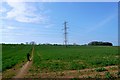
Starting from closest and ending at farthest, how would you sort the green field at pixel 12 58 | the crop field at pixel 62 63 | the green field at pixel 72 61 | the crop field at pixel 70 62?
the crop field at pixel 62 63 → the crop field at pixel 70 62 → the green field at pixel 72 61 → the green field at pixel 12 58

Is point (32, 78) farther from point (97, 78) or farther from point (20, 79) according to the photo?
point (97, 78)

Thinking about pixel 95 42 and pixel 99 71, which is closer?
pixel 99 71

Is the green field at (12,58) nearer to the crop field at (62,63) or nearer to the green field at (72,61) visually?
the crop field at (62,63)

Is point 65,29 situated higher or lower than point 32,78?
higher

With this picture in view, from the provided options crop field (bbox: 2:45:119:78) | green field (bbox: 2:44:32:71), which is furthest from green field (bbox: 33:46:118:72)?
green field (bbox: 2:44:32:71)

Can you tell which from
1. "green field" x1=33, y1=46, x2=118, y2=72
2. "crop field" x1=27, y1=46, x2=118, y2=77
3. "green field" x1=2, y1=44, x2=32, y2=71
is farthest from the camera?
"green field" x1=2, y1=44, x2=32, y2=71

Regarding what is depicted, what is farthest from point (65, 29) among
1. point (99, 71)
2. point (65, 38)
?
point (99, 71)

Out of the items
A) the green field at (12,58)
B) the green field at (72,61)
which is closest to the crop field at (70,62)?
the green field at (72,61)

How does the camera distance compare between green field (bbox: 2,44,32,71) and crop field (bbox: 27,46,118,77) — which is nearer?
crop field (bbox: 27,46,118,77)

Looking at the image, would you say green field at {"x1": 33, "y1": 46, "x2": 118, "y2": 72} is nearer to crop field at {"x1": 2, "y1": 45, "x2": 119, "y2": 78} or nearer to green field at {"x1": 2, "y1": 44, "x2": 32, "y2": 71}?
crop field at {"x1": 2, "y1": 45, "x2": 119, "y2": 78}

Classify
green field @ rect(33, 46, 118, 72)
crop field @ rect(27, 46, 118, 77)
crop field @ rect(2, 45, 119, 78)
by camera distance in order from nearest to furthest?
crop field @ rect(2, 45, 119, 78) → crop field @ rect(27, 46, 118, 77) → green field @ rect(33, 46, 118, 72)

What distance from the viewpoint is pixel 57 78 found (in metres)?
17.6

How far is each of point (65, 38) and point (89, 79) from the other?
101 m

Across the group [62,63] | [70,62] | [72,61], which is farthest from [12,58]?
[62,63]
